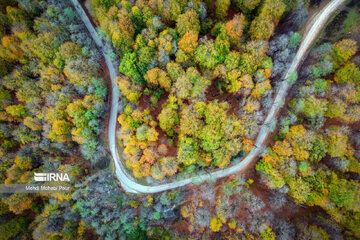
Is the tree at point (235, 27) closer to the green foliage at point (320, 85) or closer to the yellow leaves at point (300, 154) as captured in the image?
the green foliage at point (320, 85)

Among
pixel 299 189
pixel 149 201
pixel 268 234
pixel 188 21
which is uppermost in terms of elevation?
pixel 188 21

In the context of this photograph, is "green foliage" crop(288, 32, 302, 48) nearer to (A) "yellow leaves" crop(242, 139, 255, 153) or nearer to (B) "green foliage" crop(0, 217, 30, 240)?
(A) "yellow leaves" crop(242, 139, 255, 153)

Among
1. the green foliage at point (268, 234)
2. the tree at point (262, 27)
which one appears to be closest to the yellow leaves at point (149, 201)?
the green foliage at point (268, 234)

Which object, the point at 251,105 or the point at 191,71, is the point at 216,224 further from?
the point at 191,71

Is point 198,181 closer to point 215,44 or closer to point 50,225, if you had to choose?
point 215,44

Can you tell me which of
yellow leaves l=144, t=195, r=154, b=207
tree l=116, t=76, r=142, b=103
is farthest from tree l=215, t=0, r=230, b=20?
yellow leaves l=144, t=195, r=154, b=207

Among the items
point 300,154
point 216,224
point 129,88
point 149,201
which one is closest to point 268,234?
point 216,224
